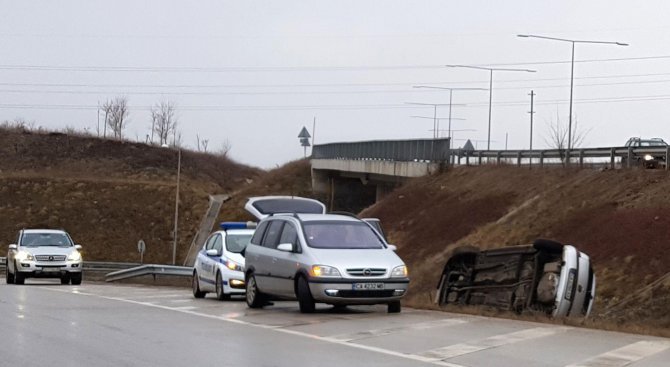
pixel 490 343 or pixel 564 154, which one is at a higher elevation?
pixel 564 154

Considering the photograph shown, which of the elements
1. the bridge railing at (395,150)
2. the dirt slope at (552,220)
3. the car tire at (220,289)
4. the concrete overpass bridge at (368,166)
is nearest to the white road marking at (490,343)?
the dirt slope at (552,220)

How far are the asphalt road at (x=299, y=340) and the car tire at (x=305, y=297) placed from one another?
175mm

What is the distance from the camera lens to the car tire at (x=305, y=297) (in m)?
17.7

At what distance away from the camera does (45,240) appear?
33.5m

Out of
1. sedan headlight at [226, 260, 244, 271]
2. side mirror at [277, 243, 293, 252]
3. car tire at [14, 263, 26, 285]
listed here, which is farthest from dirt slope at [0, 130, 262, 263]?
side mirror at [277, 243, 293, 252]

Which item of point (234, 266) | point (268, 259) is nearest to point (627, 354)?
point (268, 259)

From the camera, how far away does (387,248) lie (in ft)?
60.9

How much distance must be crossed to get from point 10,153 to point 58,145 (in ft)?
14.5

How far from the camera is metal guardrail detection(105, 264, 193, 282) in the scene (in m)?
35.2

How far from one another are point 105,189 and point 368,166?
2603 centimetres

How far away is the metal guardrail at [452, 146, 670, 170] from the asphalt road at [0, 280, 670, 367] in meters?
24.2

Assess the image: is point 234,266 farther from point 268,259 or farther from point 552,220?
→ point 552,220

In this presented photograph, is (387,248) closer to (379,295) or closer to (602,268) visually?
(379,295)

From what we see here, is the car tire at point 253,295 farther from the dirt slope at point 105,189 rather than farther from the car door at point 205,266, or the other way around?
the dirt slope at point 105,189
